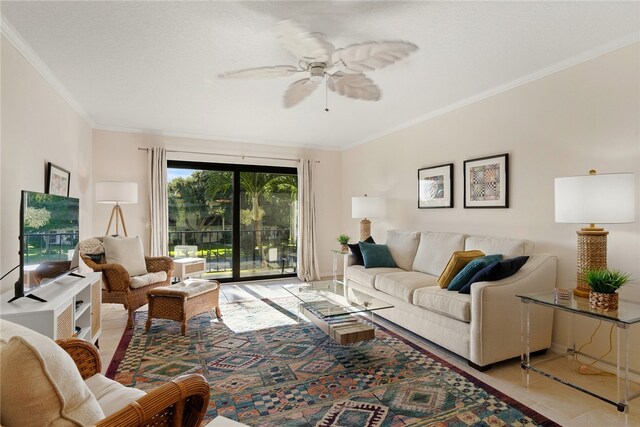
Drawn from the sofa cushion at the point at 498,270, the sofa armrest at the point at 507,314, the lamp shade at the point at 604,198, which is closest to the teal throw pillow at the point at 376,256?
the sofa cushion at the point at 498,270

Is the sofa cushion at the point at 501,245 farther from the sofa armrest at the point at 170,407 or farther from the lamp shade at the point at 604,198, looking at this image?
the sofa armrest at the point at 170,407

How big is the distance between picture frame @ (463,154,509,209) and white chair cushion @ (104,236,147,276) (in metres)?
3.85

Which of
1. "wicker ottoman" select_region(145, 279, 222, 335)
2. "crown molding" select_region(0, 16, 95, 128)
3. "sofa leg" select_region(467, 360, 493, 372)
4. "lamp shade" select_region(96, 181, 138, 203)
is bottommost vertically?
"sofa leg" select_region(467, 360, 493, 372)

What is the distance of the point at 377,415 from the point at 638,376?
197 cm

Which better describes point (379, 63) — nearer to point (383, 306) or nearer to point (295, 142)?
point (383, 306)

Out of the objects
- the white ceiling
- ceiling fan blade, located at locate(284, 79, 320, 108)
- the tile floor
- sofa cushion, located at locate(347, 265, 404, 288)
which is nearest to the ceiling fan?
ceiling fan blade, located at locate(284, 79, 320, 108)

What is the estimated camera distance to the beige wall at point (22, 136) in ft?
8.12

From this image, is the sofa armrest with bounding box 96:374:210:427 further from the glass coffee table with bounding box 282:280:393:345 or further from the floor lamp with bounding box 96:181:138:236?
the floor lamp with bounding box 96:181:138:236

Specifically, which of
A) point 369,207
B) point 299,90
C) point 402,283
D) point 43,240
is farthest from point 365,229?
point 43,240

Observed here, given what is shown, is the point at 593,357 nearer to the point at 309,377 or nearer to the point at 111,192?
the point at 309,377

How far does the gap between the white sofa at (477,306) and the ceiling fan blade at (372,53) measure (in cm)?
175

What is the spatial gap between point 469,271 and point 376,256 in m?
1.55

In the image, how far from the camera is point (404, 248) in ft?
14.5

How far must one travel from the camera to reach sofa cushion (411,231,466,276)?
3789 millimetres
